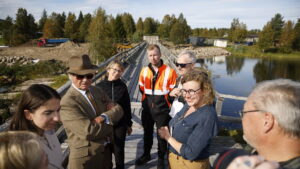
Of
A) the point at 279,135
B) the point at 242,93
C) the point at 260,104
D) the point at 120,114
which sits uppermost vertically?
the point at 260,104

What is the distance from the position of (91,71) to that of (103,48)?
2957 cm

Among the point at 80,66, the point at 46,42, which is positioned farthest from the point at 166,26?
the point at 80,66

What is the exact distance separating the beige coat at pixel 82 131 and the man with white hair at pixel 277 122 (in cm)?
143

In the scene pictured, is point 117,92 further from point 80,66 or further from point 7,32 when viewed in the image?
point 7,32

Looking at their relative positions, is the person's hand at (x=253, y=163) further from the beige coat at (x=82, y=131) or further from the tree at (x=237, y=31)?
the tree at (x=237, y=31)

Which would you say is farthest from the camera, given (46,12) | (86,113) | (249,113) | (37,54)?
(46,12)

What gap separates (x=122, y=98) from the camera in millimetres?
2949

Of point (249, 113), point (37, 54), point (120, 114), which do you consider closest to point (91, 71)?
point (120, 114)

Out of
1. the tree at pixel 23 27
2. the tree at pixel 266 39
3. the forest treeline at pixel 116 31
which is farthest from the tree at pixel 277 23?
the tree at pixel 23 27

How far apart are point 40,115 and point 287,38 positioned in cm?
8275

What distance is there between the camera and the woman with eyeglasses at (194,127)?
6.09 ft

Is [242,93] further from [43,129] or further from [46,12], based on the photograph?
[46,12]

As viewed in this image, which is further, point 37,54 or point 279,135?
point 37,54

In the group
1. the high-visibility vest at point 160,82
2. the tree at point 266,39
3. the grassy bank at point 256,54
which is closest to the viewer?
the high-visibility vest at point 160,82
